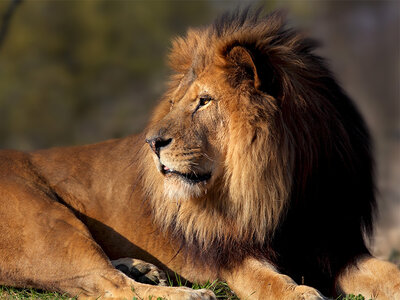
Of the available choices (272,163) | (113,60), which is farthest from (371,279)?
(113,60)

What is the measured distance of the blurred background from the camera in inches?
779

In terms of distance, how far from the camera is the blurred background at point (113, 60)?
19.8 m

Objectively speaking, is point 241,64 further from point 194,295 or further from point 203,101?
point 194,295

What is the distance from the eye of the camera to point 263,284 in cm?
373

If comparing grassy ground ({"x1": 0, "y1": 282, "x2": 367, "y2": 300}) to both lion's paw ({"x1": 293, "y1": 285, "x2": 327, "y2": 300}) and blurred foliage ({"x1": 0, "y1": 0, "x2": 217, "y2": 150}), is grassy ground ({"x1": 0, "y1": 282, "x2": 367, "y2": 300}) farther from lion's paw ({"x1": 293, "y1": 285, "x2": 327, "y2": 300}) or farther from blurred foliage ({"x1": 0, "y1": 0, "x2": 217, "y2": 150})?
blurred foliage ({"x1": 0, "y1": 0, "x2": 217, "y2": 150})

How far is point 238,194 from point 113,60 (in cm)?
1951

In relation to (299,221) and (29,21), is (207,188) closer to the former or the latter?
(299,221)

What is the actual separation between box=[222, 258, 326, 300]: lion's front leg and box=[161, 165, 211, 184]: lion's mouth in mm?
557

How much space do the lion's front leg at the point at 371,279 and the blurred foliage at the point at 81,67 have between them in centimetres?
1703

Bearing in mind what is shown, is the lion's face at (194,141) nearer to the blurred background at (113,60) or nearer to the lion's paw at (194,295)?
the lion's paw at (194,295)

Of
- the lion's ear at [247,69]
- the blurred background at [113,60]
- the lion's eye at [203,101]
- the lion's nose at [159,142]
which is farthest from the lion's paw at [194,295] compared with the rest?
the blurred background at [113,60]

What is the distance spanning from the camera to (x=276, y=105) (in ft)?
12.3

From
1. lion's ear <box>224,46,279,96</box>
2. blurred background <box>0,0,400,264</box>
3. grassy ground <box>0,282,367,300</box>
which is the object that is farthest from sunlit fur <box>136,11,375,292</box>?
blurred background <box>0,0,400,264</box>

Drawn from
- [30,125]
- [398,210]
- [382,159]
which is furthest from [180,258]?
[30,125]
